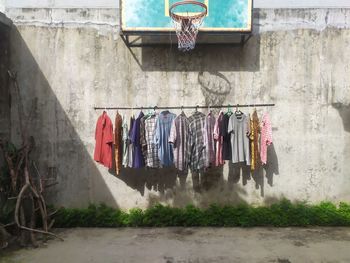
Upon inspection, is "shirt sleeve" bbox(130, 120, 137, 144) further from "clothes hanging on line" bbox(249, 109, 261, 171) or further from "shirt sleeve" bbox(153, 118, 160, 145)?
"clothes hanging on line" bbox(249, 109, 261, 171)

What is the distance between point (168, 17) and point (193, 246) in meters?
3.26

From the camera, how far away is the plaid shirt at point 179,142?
6113mm

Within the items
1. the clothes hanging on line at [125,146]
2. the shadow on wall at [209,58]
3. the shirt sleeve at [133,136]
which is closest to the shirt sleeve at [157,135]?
the shirt sleeve at [133,136]

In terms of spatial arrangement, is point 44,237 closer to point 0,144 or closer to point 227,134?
point 0,144

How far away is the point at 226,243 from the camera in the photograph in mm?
5539

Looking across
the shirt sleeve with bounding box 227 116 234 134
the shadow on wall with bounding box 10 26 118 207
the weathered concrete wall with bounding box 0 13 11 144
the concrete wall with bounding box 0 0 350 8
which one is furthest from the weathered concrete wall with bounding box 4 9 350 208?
the concrete wall with bounding box 0 0 350 8

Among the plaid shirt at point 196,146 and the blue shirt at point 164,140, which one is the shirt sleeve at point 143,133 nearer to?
the blue shirt at point 164,140

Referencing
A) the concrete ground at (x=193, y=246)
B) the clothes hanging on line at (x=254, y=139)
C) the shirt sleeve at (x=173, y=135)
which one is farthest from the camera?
the clothes hanging on line at (x=254, y=139)

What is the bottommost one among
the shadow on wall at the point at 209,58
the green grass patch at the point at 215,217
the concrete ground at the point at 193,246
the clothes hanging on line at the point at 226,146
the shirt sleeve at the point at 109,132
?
the concrete ground at the point at 193,246

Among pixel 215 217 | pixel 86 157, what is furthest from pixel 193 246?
pixel 86 157

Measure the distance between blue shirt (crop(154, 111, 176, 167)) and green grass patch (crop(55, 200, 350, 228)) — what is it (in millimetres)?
804

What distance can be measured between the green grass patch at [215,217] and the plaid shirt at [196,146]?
2.48ft

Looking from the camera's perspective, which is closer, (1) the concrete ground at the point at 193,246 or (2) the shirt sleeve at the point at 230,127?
(1) the concrete ground at the point at 193,246

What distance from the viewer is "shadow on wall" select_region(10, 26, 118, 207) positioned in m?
6.45
